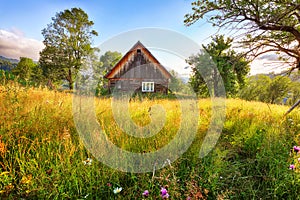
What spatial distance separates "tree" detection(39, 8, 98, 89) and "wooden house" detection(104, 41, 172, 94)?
11.2 metres

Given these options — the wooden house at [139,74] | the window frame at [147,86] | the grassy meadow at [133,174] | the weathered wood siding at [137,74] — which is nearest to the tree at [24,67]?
the wooden house at [139,74]

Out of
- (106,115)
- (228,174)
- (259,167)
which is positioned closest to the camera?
(228,174)

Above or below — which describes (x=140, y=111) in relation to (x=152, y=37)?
below

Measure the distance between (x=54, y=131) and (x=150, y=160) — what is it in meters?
1.41

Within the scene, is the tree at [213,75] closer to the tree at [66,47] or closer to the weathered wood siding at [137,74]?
the weathered wood siding at [137,74]

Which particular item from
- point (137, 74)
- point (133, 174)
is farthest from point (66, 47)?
point (133, 174)

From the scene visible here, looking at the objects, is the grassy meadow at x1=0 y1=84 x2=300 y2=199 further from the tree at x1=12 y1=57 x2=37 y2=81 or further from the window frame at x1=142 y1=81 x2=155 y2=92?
the tree at x1=12 y1=57 x2=37 y2=81

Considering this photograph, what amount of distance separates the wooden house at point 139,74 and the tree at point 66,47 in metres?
11.2

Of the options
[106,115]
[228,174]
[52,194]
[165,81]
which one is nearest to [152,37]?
[106,115]

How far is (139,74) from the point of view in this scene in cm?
A: 1677

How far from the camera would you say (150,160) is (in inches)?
74.1

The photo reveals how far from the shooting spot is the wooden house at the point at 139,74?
16406mm

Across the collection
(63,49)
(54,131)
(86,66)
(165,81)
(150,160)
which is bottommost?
(150,160)

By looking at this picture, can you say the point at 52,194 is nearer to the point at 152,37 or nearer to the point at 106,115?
the point at 106,115
